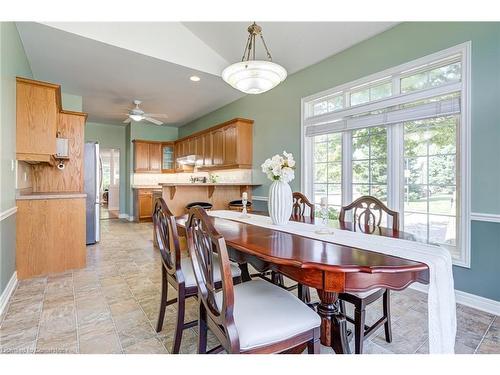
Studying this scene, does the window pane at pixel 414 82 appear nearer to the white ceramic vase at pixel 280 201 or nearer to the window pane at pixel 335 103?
the window pane at pixel 335 103

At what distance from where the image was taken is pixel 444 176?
8.71ft

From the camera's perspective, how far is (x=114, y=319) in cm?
214

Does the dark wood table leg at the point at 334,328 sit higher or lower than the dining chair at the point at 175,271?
lower

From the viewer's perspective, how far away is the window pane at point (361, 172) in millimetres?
3320

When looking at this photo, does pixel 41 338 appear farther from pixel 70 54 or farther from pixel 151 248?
pixel 70 54

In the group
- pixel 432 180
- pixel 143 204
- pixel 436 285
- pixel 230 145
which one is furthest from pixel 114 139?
pixel 436 285

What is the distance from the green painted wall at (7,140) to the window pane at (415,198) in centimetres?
392

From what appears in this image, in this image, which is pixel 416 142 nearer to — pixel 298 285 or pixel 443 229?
pixel 443 229

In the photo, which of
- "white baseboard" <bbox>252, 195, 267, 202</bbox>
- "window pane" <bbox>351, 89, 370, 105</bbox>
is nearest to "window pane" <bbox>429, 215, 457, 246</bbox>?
"window pane" <bbox>351, 89, 370, 105</bbox>

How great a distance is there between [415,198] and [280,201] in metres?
1.78

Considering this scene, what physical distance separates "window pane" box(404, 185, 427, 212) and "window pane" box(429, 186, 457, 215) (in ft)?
0.21

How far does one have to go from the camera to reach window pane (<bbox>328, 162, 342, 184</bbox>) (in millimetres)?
3666

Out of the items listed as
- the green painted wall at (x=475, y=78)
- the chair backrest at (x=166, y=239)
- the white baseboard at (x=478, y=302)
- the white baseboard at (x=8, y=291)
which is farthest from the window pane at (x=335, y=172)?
the white baseboard at (x=8, y=291)

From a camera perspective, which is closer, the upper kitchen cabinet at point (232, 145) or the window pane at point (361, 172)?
the window pane at point (361, 172)
